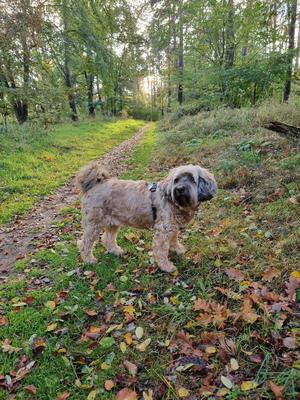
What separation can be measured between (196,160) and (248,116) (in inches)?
168

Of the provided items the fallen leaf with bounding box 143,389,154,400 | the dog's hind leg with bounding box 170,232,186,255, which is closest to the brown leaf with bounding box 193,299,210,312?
the fallen leaf with bounding box 143,389,154,400

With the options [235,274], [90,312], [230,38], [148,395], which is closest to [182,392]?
[148,395]

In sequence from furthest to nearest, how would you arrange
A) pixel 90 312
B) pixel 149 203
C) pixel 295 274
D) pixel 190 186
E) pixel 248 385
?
pixel 149 203 → pixel 190 186 → pixel 90 312 → pixel 295 274 → pixel 248 385

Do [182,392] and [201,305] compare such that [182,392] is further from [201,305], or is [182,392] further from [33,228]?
[33,228]

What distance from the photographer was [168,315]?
3.75 m

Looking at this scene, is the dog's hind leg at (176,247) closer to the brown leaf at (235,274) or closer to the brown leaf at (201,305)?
the brown leaf at (235,274)

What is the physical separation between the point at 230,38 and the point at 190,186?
1616 cm

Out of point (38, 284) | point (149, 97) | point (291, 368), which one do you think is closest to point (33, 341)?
point (38, 284)

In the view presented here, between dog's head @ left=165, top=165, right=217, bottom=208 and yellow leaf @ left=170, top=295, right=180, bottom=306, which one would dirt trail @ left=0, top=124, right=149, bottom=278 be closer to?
yellow leaf @ left=170, top=295, right=180, bottom=306

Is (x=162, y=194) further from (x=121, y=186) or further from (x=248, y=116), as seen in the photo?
(x=248, y=116)

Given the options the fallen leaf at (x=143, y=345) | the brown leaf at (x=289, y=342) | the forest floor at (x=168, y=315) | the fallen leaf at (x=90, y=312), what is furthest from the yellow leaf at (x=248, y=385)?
the fallen leaf at (x=90, y=312)

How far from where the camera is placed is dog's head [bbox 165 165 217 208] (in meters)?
4.26

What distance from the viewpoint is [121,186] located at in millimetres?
4934

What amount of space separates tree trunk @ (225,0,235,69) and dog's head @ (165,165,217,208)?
1457cm
